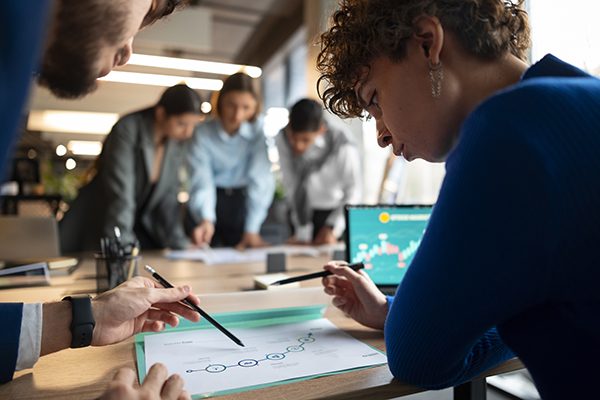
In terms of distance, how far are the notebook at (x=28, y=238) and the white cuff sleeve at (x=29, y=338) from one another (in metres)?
1.06

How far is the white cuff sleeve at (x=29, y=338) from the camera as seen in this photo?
69cm

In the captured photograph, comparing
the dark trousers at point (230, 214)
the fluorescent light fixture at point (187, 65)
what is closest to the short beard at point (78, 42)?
the dark trousers at point (230, 214)

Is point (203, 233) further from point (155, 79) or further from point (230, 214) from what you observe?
point (155, 79)

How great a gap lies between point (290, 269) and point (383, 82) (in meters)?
0.98

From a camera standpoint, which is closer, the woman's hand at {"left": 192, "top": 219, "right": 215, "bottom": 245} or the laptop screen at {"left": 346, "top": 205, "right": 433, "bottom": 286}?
the laptop screen at {"left": 346, "top": 205, "right": 433, "bottom": 286}

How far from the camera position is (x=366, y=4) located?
2.56 feet

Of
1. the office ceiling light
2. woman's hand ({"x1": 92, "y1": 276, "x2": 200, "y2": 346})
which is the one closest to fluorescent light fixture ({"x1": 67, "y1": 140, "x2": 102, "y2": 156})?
the office ceiling light

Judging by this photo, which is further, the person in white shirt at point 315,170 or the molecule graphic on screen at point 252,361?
the person in white shirt at point 315,170

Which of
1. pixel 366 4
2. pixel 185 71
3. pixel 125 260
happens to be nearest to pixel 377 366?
pixel 366 4

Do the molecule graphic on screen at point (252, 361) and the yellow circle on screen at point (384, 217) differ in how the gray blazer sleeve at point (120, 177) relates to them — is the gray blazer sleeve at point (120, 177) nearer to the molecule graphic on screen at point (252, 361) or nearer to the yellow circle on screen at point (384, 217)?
the yellow circle on screen at point (384, 217)

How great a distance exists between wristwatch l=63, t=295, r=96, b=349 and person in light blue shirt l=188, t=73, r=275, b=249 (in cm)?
157

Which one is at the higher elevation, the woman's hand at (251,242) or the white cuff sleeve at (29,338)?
the white cuff sleeve at (29,338)

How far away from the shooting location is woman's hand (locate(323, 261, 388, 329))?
89 cm

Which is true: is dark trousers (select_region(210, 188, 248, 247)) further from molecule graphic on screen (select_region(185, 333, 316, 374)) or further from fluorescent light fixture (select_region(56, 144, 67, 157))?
fluorescent light fixture (select_region(56, 144, 67, 157))
